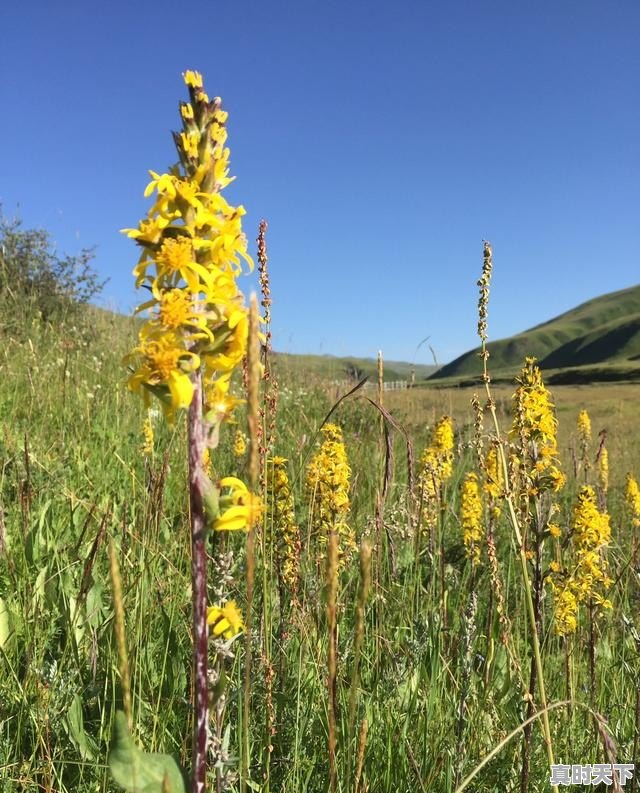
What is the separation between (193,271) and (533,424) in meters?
2.56

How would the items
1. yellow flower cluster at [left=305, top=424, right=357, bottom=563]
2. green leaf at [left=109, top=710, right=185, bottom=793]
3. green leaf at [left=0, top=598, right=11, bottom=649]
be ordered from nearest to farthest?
green leaf at [left=109, top=710, right=185, bottom=793] < green leaf at [left=0, top=598, right=11, bottom=649] < yellow flower cluster at [left=305, top=424, right=357, bottom=563]

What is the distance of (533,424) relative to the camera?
3.53 metres

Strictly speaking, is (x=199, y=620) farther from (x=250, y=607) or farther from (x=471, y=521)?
(x=471, y=521)

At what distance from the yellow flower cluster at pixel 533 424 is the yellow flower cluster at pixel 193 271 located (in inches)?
86.5

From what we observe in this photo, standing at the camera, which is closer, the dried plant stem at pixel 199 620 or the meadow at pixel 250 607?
the dried plant stem at pixel 199 620

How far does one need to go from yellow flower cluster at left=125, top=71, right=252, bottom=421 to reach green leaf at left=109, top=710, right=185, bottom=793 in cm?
70

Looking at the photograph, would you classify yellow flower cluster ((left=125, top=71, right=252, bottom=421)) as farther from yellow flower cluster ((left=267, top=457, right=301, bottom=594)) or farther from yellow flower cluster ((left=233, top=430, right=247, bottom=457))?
yellow flower cluster ((left=233, top=430, right=247, bottom=457))

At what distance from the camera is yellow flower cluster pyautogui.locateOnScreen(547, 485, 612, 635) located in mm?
4043

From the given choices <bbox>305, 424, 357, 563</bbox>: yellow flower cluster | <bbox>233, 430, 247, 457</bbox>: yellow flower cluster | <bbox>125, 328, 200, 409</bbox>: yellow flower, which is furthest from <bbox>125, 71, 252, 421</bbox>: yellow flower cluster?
<bbox>233, 430, 247, 457</bbox>: yellow flower cluster

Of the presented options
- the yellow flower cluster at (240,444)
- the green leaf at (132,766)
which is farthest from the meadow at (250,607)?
the yellow flower cluster at (240,444)

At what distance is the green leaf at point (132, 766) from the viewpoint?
4.02 feet

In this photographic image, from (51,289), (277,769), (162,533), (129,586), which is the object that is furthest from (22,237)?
(277,769)

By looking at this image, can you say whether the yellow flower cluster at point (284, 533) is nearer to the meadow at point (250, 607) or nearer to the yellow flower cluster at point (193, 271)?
the meadow at point (250, 607)

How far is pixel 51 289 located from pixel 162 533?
1172 centimetres
